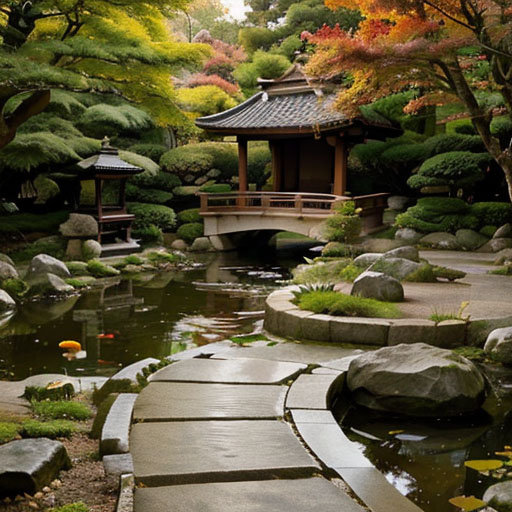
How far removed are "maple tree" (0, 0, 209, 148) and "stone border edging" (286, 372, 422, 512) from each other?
7204 millimetres

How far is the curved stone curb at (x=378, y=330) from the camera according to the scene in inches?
263

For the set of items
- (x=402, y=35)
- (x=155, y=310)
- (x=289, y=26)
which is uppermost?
(x=289, y=26)

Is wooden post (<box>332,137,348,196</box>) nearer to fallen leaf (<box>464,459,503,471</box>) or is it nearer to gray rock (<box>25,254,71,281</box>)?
gray rock (<box>25,254,71,281</box>)

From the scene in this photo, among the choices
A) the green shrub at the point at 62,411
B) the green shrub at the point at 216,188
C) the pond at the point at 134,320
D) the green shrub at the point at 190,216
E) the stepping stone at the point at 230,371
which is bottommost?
Answer: the pond at the point at 134,320

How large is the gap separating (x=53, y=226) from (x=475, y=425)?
53.4 feet

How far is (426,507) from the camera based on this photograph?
143 inches

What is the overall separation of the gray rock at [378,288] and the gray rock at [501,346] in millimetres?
1912

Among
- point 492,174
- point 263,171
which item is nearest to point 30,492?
point 492,174

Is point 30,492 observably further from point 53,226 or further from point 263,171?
point 263,171

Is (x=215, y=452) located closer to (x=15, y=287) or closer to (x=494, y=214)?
(x=15, y=287)

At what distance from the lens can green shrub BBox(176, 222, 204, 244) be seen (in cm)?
2111

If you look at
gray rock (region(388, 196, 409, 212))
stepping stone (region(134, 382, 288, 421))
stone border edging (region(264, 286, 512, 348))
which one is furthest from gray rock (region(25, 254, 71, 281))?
gray rock (region(388, 196, 409, 212))

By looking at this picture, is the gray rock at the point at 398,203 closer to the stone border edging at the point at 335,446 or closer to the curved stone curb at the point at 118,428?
the stone border edging at the point at 335,446

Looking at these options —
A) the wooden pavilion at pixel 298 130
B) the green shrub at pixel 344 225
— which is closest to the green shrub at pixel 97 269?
the green shrub at pixel 344 225
